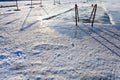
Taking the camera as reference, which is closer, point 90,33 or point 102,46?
point 102,46

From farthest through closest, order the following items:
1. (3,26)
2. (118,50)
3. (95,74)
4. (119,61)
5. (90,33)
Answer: (3,26)
(90,33)
(118,50)
(119,61)
(95,74)

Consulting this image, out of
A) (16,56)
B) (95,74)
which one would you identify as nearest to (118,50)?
(95,74)

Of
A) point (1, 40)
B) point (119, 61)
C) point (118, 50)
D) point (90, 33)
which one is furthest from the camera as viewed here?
point (90, 33)

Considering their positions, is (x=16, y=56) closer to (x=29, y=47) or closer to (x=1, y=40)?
(x=29, y=47)

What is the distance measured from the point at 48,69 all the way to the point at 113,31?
5.30 m

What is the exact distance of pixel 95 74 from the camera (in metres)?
5.38

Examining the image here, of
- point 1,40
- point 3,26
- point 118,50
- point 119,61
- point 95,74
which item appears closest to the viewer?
point 95,74

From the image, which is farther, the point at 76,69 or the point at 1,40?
the point at 1,40

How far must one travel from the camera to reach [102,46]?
7586mm

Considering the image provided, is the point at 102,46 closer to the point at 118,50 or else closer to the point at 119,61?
the point at 118,50

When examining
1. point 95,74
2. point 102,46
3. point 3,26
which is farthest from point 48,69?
point 3,26

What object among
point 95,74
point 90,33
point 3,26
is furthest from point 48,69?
point 3,26

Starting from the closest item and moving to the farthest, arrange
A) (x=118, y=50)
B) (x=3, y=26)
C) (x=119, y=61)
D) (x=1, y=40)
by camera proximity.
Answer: (x=119, y=61), (x=118, y=50), (x=1, y=40), (x=3, y=26)

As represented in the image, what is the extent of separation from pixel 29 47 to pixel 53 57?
4.33ft
